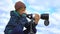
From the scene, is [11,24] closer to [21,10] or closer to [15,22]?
[15,22]

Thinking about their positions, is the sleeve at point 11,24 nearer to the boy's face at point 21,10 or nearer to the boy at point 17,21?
the boy at point 17,21

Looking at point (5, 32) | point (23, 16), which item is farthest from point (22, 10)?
point (5, 32)

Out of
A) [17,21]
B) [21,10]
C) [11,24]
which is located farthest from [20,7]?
[11,24]

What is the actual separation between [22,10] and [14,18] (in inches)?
12.5

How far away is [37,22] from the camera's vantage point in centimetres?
976

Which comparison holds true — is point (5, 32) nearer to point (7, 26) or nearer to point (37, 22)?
point (7, 26)

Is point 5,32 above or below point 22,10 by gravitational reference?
below

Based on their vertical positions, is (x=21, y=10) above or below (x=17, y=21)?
A: above

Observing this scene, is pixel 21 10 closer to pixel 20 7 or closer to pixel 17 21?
pixel 20 7

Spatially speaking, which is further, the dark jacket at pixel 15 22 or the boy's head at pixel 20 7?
the boy's head at pixel 20 7

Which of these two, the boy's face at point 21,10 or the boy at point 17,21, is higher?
the boy's face at point 21,10

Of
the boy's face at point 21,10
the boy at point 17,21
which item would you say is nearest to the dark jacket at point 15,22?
the boy at point 17,21

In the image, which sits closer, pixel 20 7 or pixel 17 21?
pixel 17 21

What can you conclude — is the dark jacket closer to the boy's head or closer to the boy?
the boy
